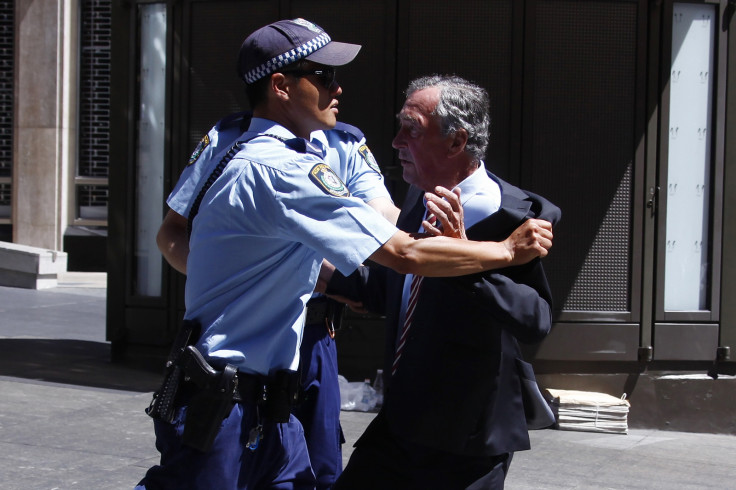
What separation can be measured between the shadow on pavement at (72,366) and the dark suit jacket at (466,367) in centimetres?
489

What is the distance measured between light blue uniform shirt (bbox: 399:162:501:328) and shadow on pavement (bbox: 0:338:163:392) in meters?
4.95

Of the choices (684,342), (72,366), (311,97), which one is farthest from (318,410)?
(72,366)

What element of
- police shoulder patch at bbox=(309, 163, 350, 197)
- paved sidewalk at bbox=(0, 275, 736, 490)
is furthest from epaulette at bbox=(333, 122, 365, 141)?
paved sidewalk at bbox=(0, 275, 736, 490)

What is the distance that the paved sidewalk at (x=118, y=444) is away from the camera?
17.8ft

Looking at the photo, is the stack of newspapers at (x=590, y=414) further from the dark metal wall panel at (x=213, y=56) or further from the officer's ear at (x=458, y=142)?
the officer's ear at (x=458, y=142)

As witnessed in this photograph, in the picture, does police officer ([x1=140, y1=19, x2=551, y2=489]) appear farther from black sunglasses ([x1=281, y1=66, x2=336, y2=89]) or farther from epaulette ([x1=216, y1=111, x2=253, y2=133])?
epaulette ([x1=216, y1=111, x2=253, y2=133])

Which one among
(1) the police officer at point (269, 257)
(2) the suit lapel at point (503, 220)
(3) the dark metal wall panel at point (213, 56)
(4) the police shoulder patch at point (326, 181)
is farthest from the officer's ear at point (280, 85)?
(3) the dark metal wall panel at point (213, 56)

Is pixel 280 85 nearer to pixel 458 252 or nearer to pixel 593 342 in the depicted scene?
pixel 458 252

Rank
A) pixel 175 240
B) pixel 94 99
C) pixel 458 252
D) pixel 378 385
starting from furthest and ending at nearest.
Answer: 1. pixel 94 99
2. pixel 378 385
3. pixel 175 240
4. pixel 458 252

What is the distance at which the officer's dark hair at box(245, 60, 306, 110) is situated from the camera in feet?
9.67

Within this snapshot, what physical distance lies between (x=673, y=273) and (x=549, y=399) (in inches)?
49.4

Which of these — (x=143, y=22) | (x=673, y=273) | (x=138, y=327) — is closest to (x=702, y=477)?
(x=673, y=273)

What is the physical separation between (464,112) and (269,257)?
68 centimetres

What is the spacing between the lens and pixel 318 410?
389 cm
